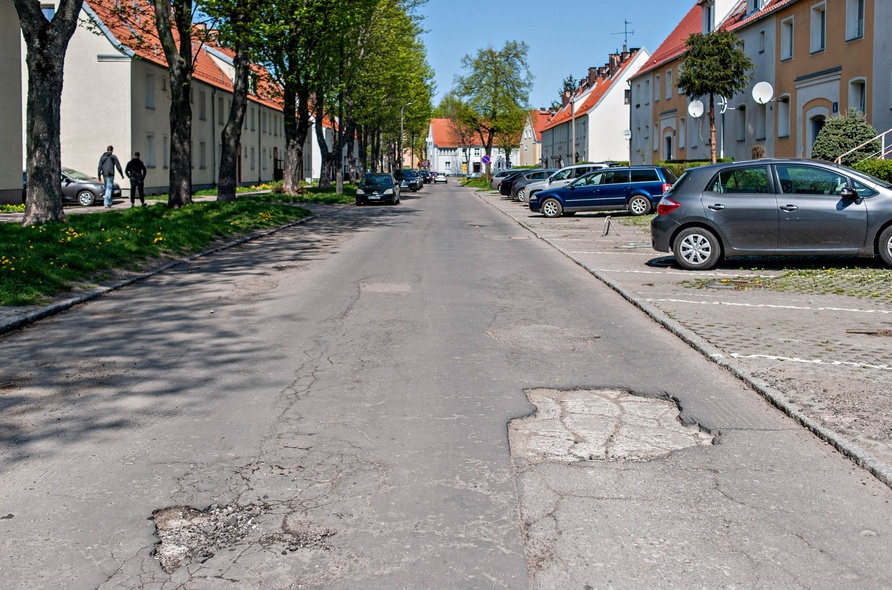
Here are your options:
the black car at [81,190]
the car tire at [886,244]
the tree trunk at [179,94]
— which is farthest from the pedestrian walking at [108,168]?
the car tire at [886,244]

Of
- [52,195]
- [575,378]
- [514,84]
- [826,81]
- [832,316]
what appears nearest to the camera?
[575,378]

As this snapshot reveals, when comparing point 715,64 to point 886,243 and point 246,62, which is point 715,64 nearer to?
point 246,62

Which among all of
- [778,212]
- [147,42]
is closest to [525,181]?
[147,42]

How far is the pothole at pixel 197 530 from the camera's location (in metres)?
4.11

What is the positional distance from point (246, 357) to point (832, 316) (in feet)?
20.5

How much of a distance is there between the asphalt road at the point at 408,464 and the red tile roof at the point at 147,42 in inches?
860

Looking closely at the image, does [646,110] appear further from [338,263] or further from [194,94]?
[338,263]

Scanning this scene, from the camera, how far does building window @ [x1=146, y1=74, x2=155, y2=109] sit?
44213mm

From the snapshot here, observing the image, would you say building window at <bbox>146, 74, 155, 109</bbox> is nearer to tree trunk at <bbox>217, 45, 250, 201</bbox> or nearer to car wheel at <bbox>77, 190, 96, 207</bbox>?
car wheel at <bbox>77, 190, 96, 207</bbox>

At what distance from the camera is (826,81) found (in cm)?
3253

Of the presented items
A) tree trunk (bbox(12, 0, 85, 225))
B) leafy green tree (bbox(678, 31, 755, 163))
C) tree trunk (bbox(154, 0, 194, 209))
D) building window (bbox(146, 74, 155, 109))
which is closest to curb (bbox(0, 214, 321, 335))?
tree trunk (bbox(12, 0, 85, 225))

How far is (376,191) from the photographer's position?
4241cm

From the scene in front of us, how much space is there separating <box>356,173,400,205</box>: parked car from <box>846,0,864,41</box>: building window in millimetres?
19918

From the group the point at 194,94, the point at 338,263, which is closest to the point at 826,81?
the point at 338,263
